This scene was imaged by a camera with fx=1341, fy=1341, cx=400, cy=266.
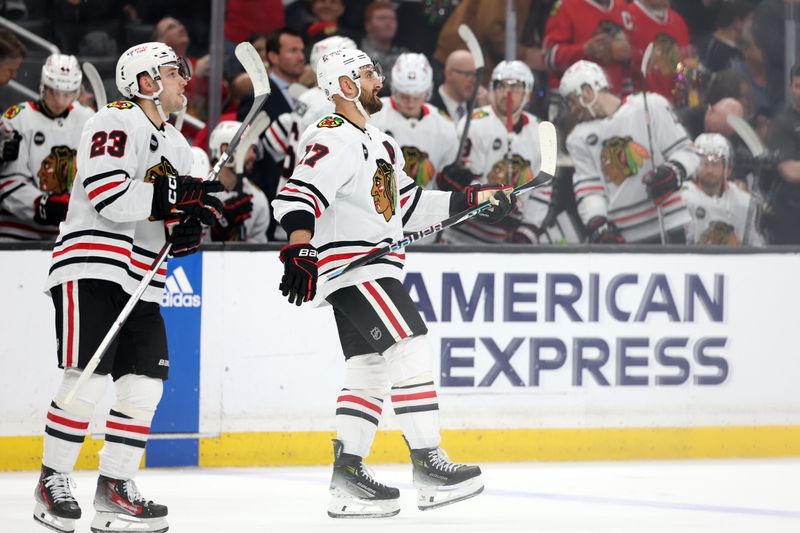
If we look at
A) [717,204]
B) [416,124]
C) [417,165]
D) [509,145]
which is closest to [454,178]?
[417,165]

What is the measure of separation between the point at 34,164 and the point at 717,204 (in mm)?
2716

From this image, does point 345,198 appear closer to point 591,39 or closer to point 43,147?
point 43,147

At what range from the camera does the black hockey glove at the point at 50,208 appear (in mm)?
4645

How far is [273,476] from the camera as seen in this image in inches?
172

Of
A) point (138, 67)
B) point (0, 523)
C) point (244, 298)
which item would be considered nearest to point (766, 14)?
point (244, 298)

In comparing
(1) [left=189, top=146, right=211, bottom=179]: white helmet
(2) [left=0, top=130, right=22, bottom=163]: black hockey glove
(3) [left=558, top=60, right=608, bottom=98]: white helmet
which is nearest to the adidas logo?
(1) [left=189, top=146, right=211, bottom=179]: white helmet

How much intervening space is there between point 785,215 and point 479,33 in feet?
4.84

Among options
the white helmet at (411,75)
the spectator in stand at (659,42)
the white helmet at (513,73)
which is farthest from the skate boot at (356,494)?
the spectator in stand at (659,42)

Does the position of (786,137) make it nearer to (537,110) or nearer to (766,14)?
(766,14)

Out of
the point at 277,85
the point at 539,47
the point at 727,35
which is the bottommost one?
the point at 277,85

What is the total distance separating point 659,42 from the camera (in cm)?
581

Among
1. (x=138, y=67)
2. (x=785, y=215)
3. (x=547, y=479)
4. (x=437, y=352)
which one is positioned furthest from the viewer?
(x=785, y=215)

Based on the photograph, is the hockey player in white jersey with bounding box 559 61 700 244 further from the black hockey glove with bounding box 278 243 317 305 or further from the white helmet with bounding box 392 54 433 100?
the black hockey glove with bounding box 278 243 317 305

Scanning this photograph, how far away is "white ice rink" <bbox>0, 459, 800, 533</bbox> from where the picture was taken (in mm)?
3477
